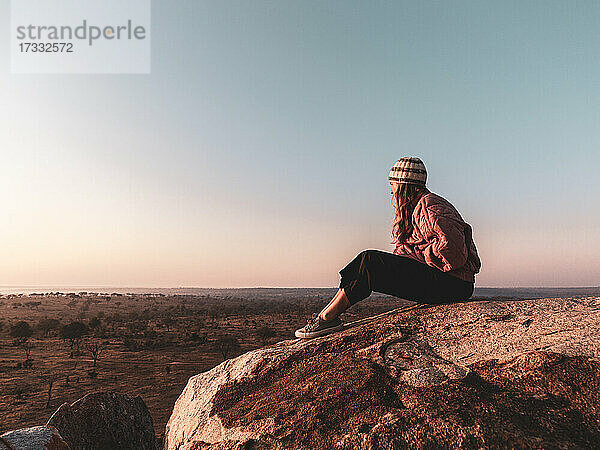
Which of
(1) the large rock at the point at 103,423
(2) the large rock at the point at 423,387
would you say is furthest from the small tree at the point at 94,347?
(2) the large rock at the point at 423,387

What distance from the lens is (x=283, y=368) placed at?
4.76 meters

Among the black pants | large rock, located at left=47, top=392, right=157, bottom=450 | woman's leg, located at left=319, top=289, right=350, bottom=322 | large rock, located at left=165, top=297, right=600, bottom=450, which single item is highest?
the black pants

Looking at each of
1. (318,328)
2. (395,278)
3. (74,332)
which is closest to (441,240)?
(395,278)

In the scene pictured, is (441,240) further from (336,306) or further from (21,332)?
(21,332)

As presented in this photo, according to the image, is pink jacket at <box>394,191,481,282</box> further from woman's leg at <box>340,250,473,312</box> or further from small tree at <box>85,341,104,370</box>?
small tree at <box>85,341,104,370</box>

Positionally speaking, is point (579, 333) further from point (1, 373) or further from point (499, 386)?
point (1, 373)

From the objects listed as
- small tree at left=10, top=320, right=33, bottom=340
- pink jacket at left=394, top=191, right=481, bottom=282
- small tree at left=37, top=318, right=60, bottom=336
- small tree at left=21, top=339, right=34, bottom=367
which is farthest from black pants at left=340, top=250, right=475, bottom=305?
small tree at left=37, top=318, right=60, bottom=336

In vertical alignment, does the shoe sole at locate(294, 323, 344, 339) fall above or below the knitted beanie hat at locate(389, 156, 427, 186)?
below

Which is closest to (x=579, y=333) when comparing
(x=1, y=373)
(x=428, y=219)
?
(x=428, y=219)

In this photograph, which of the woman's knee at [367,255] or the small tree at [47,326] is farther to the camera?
the small tree at [47,326]

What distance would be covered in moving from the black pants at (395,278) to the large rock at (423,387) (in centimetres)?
25

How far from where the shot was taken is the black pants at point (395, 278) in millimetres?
5105

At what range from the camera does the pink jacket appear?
15.8 ft

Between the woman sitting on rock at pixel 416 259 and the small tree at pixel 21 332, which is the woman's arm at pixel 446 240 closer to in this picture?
the woman sitting on rock at pixel 416 259
